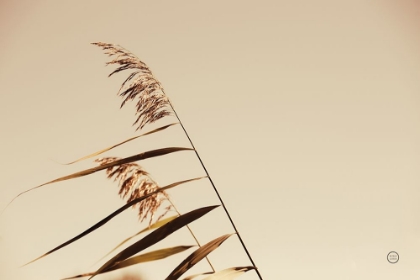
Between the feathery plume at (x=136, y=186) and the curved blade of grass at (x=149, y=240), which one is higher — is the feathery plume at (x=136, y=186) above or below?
above

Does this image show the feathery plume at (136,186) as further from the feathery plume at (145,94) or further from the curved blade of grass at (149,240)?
the curved blade of grass at (149,240)

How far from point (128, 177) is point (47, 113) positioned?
1216mm

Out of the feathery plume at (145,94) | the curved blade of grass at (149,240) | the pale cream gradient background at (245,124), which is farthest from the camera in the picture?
the pale cream gradient background at (245,124)

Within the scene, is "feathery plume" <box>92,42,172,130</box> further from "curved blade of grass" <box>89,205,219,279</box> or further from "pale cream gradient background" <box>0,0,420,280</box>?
"pale cream gradient background" <box>0,0,420,280</box>

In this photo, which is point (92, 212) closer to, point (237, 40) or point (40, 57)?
point (40, 57)

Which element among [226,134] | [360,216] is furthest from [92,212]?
[360,216]

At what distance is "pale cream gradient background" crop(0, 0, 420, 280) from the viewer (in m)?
1.40

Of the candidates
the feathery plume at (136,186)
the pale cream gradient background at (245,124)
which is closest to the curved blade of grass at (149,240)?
the feathery plume at (136,186)

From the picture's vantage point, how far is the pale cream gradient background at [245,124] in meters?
1.40

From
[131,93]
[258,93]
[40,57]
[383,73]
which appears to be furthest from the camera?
[40,57]

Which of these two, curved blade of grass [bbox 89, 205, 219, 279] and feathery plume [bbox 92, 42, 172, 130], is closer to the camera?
curved blade of grass [bbox 89, 205, 219, 279]

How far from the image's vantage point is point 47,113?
5.29 feet

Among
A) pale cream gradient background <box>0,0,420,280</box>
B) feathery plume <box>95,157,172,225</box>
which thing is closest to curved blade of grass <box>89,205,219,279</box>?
feathery plume <box>95,157,172,225</box>

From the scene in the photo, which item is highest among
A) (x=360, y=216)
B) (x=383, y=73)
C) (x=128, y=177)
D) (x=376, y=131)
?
(x=383, y=73)
